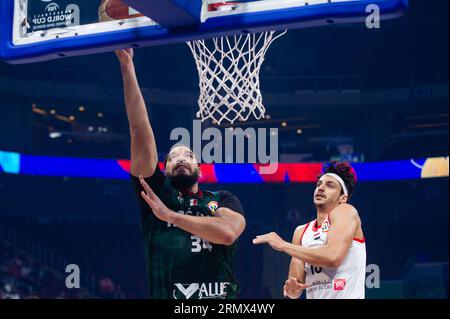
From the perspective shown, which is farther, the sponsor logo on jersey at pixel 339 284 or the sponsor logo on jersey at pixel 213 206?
the sponsor logo on jersey at pixel 339 284

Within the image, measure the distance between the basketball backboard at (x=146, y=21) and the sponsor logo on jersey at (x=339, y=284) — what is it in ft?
4.83

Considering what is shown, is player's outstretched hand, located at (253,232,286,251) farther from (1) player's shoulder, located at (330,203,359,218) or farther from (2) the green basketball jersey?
(1) player's shoulder, located at (330,203,359,218)

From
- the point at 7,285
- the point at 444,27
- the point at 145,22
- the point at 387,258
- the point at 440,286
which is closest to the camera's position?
the point at 145,22

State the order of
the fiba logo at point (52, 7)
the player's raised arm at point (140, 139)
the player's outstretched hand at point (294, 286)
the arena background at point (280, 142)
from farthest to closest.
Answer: the arena background at point (280, 142), the fiba logo at point (52, 7), the player's outstretched hand at point (294, 286), the player's raised arm at point (140, 139)

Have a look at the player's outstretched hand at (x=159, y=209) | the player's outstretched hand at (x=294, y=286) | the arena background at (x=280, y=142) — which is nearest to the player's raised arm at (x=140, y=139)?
the player's outstretched hand at (x=159, y=209)

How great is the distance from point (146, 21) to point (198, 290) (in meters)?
1.56

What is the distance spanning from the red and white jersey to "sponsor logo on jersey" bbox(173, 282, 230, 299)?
25.5 inches

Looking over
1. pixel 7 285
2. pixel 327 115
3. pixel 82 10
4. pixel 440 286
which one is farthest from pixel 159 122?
pixel 82 10

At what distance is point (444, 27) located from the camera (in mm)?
19094

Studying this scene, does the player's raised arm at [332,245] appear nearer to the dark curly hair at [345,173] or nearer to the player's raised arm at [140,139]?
the dark curly hair at [345,173]

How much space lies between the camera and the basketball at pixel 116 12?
4.22 m
